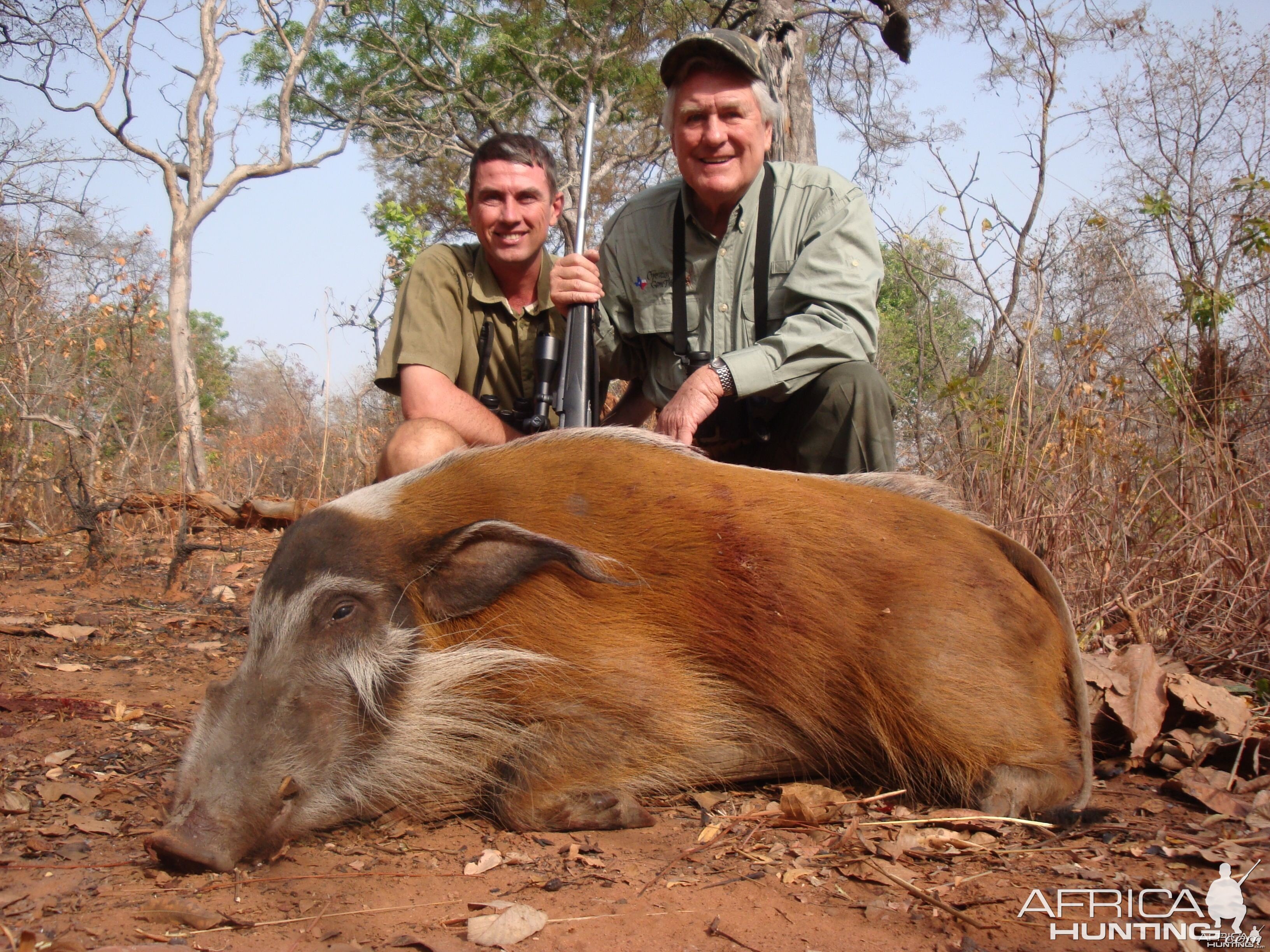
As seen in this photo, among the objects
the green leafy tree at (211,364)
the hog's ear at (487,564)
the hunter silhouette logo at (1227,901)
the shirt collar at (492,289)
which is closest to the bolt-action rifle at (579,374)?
the shirt collar at (492,289)

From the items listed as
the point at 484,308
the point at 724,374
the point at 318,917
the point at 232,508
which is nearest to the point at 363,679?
the point at 318,917

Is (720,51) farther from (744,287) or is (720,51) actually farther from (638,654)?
(638,654)

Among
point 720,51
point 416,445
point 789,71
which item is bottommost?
point 416,445

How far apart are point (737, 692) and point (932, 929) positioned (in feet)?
2.84

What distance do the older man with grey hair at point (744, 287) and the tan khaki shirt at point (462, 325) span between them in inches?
15.3

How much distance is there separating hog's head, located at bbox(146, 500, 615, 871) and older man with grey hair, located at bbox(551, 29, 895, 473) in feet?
3.77

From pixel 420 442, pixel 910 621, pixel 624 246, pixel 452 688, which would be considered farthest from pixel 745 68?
pixel 452 688

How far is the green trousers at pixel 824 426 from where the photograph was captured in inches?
142

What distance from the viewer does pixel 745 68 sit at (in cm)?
382

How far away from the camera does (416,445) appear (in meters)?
3.51

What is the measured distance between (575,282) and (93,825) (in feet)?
8.11

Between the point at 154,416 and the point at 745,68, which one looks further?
the point at 154,416

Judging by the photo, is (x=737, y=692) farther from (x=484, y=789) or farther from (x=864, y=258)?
(x=864, y=258)

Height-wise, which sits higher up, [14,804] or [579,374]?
[579,374]
